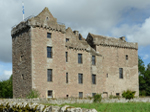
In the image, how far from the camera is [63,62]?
31.4 metres

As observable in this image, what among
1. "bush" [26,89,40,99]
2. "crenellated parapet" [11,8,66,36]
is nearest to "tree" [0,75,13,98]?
"crenellated parapet" [11,8,66,36]

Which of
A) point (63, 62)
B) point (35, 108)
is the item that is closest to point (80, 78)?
point (63, 62)

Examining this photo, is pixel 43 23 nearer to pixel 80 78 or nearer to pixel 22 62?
pixel 22 62

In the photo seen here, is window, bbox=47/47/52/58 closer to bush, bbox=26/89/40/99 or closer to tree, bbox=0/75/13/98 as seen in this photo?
bush, bbox=26/89/40/99

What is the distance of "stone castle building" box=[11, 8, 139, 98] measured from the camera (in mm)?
29000

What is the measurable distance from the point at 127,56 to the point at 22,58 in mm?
21504

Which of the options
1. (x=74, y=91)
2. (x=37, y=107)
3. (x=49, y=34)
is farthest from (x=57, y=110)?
(x=74, y=91)

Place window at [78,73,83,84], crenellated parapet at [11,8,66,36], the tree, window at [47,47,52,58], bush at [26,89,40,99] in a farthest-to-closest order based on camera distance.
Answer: the tree → window at [78,73,83,84] → window at [47,47,52,58] → crenellated parapet at [11,8,66,36] → bush at [26,89,40,99]

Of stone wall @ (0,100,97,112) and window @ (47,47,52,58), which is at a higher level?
window @ (47,47,52,58)

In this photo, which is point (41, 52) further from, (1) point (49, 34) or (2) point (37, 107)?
(2) point (37, 107)

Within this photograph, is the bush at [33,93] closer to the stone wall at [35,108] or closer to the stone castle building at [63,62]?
the stone castle building at [63,62]

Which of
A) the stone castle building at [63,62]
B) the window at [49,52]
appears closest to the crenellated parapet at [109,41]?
the stone castle building at [63,62]

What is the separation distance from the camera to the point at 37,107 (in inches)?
367

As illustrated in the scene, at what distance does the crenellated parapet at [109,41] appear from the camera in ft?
128
